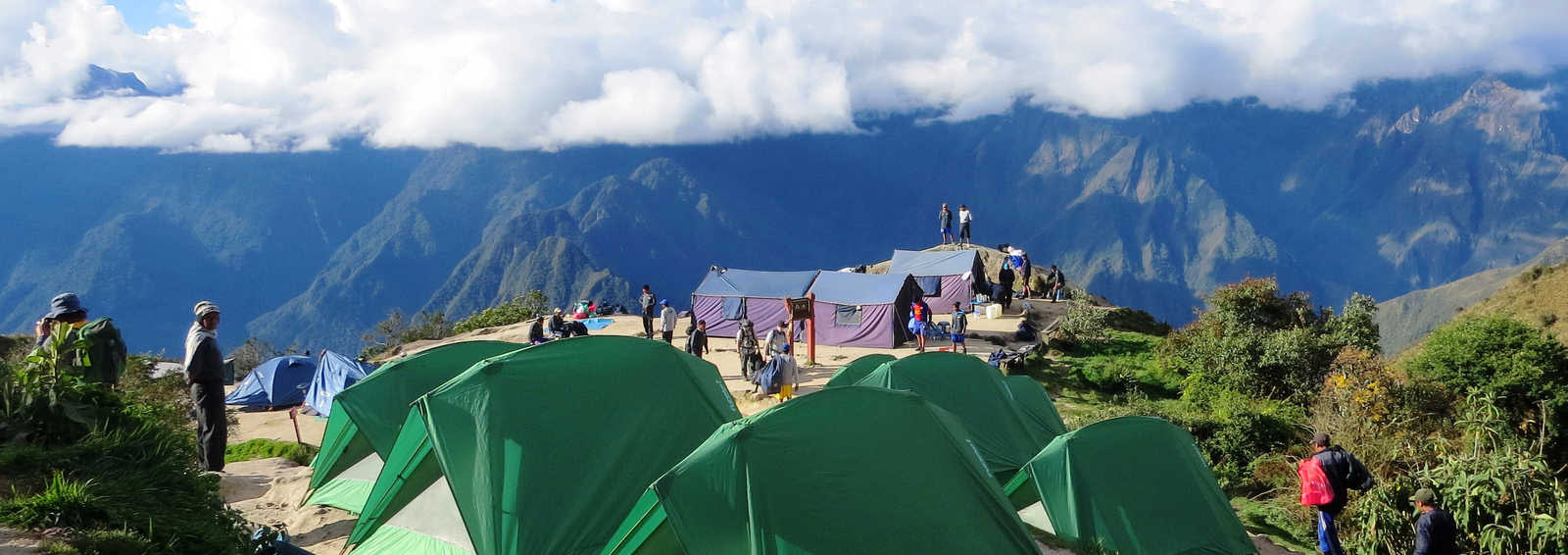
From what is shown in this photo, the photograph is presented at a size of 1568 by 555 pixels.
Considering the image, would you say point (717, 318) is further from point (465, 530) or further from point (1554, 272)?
point (1554, 272)

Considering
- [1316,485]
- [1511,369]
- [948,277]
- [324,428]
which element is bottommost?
[1316,485]

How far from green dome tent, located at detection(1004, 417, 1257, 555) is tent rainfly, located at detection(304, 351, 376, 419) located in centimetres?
1349

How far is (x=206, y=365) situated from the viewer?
367 inches

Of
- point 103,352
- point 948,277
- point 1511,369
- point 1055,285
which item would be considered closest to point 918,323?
point 948,277

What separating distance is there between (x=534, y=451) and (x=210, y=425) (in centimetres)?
448

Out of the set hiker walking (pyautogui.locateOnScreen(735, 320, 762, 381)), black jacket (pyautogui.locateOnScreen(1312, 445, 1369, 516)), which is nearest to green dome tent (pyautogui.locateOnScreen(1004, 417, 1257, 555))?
black jacket (pyautogui.locateOnScreen(1312, 445, 1369, 516))

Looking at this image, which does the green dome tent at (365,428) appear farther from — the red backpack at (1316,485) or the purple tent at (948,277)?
the purple tent at (948,277)

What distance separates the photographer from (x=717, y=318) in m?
26.2

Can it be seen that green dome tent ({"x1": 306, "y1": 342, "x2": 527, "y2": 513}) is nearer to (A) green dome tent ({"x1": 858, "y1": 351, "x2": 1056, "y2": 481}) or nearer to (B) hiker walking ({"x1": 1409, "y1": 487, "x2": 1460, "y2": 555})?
(A) green dome tent ({"x1": 858, "y1": 351, "x2": 1056, "y2": 481})

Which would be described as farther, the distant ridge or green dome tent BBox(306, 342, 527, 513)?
the distant ridge

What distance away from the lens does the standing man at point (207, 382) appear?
30.3 feet

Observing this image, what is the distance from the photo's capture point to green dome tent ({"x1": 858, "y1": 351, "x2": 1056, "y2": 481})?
37.3 ft

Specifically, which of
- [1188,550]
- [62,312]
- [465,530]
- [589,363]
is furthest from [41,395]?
[1188,550]

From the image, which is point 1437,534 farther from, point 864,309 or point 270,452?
point 864,309
